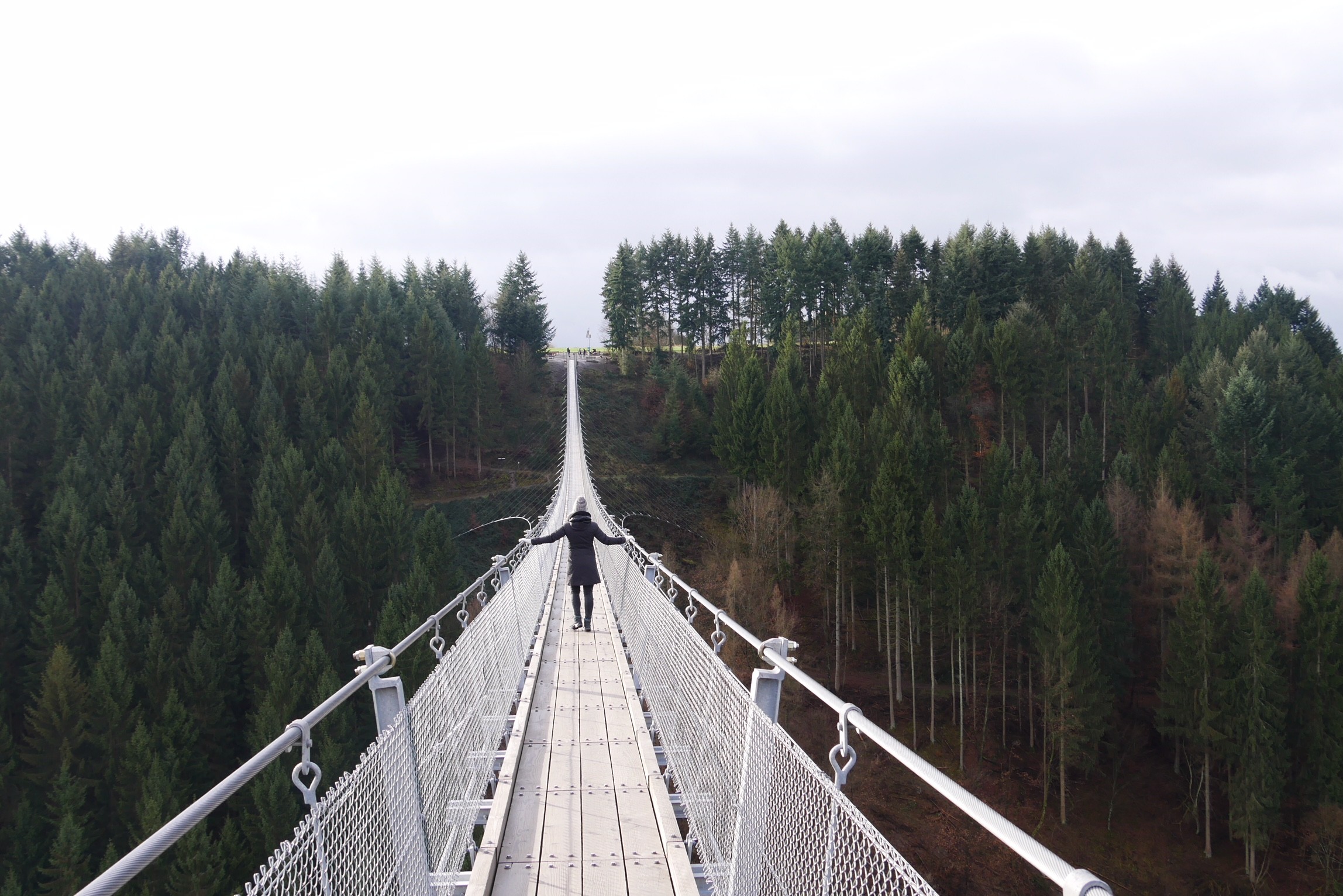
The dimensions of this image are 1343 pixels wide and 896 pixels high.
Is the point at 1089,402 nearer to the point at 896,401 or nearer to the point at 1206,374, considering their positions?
the point at 1206,374

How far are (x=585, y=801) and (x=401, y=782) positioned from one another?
1606 mm

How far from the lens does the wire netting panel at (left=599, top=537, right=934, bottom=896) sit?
1.96m

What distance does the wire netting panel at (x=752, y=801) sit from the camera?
6.45 ft

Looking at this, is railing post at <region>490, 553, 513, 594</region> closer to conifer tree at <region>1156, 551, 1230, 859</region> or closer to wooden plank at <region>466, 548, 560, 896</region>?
wooden plank at <region>466, 548, 560, 896</region>

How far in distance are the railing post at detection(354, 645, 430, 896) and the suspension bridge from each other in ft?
0.03

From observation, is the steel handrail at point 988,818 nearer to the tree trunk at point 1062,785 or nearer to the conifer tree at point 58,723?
the tree trunk at point 1062,785

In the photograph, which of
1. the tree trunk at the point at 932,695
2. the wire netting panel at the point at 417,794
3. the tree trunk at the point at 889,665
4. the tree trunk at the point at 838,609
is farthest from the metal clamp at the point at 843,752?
the tree trunk at the point at 838,609

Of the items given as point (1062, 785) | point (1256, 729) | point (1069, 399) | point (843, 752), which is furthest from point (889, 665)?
point (843, 752)

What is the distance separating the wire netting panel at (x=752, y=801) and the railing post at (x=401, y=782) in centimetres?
112

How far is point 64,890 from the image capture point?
2288cm

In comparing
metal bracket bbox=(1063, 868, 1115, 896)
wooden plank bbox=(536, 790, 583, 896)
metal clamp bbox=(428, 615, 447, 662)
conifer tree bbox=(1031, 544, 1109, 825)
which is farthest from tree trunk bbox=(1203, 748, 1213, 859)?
metal bracket bbox=(1063, 868, 1115, 896)

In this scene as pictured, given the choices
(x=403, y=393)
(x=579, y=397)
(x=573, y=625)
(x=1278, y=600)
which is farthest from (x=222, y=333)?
(x=1278, y=600)

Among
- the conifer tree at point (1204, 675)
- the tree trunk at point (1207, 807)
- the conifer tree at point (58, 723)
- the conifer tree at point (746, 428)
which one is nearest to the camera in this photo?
the tree trunk at point (1207, 807)

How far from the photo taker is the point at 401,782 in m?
2.72
